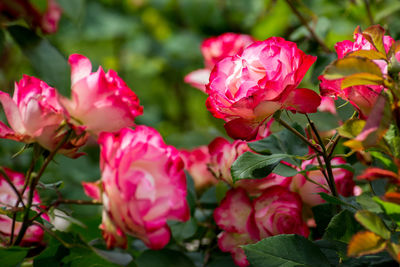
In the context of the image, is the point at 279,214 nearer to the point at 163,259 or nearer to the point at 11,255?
the point at 163,259

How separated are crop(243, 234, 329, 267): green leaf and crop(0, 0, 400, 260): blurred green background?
264 millimetres

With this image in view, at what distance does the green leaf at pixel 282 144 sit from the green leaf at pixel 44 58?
0.24 metres

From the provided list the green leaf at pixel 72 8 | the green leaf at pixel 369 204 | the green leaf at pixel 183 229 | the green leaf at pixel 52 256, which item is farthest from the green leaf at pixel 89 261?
the green leaf at pixel 72 8

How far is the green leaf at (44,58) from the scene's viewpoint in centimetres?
61

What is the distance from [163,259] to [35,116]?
0.65 feet

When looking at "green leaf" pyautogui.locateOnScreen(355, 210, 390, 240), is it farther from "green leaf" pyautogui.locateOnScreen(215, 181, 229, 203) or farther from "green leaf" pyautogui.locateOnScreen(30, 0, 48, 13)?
"green leaf" pyautogui.locateOnScreen(30, 0, 48, 13)

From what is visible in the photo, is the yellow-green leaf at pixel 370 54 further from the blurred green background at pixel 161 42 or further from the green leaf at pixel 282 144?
the blurred green background at pixel 161 42

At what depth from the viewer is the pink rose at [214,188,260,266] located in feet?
1.62

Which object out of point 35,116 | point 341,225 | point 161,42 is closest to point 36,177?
point 35,116

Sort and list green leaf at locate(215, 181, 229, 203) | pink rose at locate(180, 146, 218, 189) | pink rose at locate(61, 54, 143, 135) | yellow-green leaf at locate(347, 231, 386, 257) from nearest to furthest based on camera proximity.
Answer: yellow-green leaf at locate(347, 231, 386, 257) < pink rose at locate(61, 54, 143, 135) < green leaf at locate(215, 181, 229, 203) < pink rose at locate(180, 146, 218, 189)

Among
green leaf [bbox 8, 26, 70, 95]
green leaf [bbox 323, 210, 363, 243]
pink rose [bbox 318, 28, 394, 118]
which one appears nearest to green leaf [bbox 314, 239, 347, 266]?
green leaf [bbox 323, 210, 363, 243]

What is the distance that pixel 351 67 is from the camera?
0.35 metres

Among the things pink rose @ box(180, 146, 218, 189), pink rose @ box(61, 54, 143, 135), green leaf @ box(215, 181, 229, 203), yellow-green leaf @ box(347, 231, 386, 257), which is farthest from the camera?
pink rose @ box(180, 146, 218, 189)

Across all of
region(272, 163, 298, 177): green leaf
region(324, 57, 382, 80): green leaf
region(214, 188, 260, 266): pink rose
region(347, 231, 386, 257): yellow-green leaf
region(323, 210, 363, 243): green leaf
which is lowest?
region(214, 188, 260, 266): pink rose
